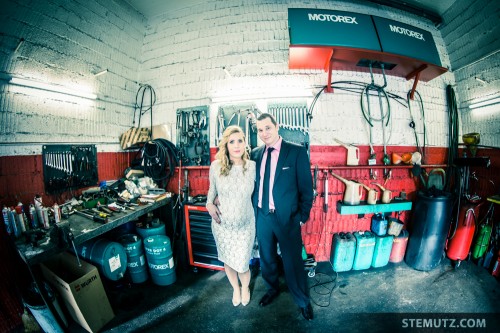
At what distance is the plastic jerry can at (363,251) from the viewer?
9.33 feet

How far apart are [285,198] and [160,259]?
2117mm

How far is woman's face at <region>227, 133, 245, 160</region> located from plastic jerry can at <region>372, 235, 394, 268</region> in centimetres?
287

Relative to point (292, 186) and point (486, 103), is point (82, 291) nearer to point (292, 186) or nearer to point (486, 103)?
point (292, 186)

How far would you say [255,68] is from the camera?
10.5 ft

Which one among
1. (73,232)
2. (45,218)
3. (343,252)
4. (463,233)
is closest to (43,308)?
(73,232)

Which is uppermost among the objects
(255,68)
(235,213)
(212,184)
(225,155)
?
(255,68)

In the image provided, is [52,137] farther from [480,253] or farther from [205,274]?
[480,253]

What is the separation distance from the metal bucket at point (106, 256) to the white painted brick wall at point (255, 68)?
2.26 metres

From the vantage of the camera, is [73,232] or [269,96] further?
[269,96]

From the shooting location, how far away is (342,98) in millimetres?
3150

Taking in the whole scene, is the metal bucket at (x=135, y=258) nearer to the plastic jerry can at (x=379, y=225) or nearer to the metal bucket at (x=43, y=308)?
the metal bucket at (x=43, y=308)

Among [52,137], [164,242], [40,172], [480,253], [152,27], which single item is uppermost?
[152,27]

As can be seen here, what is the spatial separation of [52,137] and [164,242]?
2319 millimetres

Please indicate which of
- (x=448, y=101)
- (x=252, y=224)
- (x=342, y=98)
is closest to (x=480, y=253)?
(x=448, y=101)
